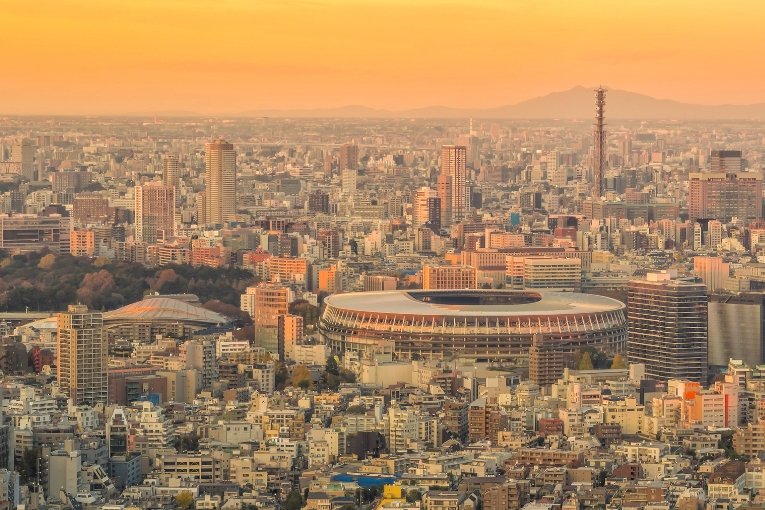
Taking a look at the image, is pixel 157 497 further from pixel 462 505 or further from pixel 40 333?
pixel 40 333

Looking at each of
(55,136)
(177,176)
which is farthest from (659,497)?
(55,136)

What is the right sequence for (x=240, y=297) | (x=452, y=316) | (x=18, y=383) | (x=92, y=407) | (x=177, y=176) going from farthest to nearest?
(x=177, y=176), (x=240, y=297), (x=452, y=316), (x=18, y=383), (x=92, y=407)

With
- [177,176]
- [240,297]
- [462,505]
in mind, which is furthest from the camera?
[177,176]

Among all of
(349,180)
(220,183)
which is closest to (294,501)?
(220,183)

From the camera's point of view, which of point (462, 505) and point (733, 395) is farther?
point (733, 395)

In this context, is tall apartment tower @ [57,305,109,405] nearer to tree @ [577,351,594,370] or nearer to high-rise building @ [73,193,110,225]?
tree @ [577,351,594,370]

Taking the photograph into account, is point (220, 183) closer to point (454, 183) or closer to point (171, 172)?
point (171, 172)
